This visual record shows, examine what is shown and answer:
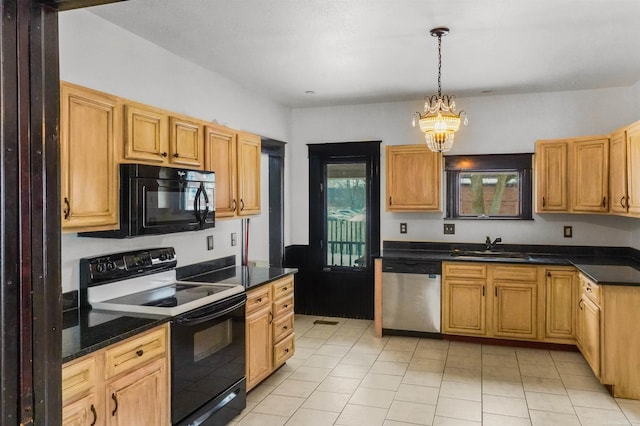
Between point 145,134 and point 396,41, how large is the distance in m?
1.83

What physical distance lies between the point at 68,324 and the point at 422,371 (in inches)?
111

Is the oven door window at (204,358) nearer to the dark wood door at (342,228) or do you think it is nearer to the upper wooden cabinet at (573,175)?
the dark wood door at (342,228)

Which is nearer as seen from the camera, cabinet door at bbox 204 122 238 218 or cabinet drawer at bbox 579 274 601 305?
cabinet door at bbox 204 122 238 218

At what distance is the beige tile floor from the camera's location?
126 inches

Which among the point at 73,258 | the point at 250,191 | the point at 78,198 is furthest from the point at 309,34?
the point at 73,258

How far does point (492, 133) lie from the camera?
5223 mm

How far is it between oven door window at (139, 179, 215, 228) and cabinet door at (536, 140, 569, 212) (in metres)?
3.33

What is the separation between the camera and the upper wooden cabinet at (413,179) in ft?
17.0

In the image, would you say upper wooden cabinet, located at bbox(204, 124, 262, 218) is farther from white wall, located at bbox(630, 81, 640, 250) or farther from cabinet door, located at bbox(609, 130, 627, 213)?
white wall, located at bbox(630, 81, 640, 250)

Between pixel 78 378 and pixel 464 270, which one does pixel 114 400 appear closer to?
pixel 78 378

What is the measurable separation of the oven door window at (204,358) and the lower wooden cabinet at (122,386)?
0.27 ft

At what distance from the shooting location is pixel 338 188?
586cm

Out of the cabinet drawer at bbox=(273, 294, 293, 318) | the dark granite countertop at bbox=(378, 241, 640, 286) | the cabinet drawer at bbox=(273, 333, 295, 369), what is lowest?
the cabinet drawer at bbox=(273, 333, 295, 369)

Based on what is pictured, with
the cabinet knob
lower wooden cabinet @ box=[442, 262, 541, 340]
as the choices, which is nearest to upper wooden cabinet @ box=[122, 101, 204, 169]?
the cabinet knob
